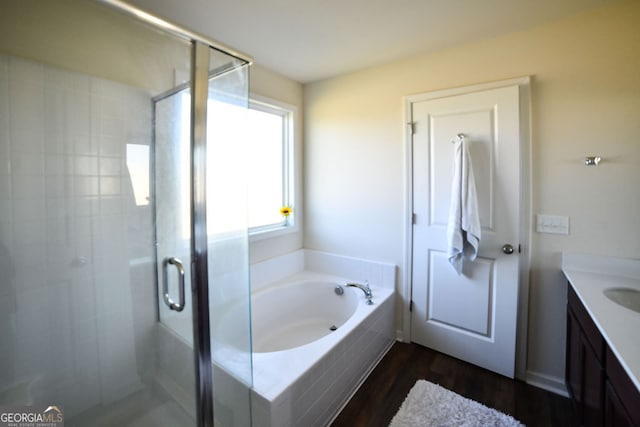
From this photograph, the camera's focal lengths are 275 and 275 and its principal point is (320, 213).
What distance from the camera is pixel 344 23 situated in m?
1.80

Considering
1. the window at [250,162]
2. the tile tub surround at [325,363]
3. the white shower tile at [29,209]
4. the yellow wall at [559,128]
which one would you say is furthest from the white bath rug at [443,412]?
the white shower tile at [29,209]

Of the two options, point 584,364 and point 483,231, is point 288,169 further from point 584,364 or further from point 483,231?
point 584,364

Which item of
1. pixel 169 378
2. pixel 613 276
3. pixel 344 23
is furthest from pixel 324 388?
pixel 344 23

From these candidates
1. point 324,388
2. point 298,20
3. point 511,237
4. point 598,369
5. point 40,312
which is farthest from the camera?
point 511,237

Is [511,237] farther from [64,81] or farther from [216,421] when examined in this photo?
[64,81]

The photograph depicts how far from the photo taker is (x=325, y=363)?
1.59 metres

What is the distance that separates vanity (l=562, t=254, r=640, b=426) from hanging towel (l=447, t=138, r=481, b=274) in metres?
0.55

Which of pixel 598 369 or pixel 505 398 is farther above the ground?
pixel 598 369

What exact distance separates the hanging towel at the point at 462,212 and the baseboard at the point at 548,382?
2.95 ft

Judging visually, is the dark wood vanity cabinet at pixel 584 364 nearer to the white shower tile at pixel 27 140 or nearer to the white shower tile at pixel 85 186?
the white shower tile at pixel 85 186

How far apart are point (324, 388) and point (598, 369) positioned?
1.28m

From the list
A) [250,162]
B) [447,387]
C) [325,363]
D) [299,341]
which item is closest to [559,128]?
[447,387]

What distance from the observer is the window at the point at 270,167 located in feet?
8.53

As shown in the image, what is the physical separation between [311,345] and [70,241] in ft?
4.67
